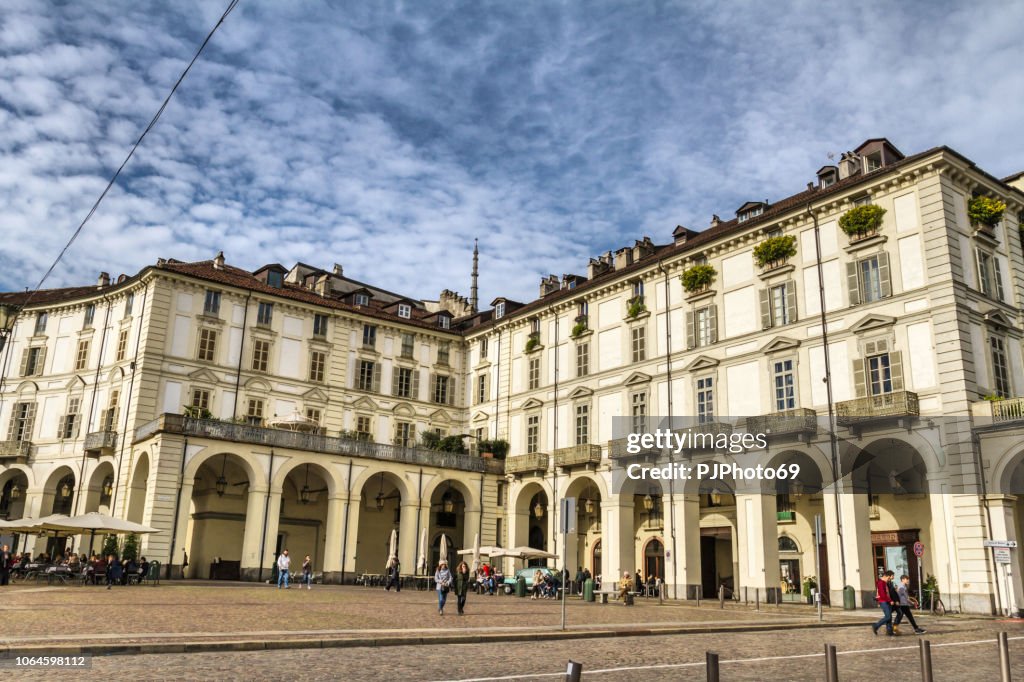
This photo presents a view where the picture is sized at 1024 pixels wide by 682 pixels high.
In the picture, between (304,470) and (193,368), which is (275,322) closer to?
(193,368)

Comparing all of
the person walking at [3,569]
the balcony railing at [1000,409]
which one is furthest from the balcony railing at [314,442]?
the balcony railing at [1000,409]

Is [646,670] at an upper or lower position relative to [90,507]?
lower

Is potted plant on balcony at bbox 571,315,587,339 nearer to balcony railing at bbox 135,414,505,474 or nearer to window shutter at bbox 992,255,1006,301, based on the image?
balcony railing at bbox 135,414,505,474

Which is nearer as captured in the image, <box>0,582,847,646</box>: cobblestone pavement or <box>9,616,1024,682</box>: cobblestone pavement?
<box>9,616,1024,682</box>: cobblestone pavement

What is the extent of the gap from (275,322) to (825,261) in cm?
2832

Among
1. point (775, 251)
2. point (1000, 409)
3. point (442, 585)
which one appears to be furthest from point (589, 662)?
point (775, 251)

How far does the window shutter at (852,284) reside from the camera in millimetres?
32031

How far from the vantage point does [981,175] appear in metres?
31.5

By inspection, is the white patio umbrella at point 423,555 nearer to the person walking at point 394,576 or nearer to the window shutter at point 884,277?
the person walking at point 394,576

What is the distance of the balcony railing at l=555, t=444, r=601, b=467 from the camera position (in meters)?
41.1

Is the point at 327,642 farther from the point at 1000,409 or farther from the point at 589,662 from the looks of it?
the point at 1000,409

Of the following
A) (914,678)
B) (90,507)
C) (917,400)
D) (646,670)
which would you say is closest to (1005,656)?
(914,678)

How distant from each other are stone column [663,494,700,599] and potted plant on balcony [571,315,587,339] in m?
10.8

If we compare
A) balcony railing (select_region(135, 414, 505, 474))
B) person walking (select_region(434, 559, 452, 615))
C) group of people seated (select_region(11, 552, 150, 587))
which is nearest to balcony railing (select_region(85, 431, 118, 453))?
balcony railing (select_region(135, 414, 505, 474))
